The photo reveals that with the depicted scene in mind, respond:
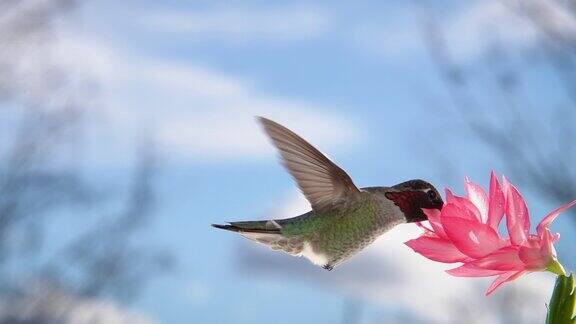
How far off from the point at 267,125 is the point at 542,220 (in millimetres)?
755

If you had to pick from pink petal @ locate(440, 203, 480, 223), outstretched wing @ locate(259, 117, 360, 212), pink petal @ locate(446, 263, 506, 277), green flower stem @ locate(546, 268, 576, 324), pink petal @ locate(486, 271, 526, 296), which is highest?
outstretched wing @ locate(259, 117, 360, 212)

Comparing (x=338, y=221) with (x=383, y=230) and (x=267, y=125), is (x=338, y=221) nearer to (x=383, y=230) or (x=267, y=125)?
(x=383, y=230)

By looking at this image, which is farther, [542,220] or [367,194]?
[367,194]

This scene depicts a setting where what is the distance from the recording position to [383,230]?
1875 millimetres

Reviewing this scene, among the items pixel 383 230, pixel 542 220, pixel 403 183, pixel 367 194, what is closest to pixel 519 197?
pixel 542 220

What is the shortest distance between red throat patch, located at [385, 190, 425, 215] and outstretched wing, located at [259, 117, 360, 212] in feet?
0.91

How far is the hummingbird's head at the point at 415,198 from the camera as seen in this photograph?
155cm

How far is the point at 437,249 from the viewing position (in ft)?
3.66

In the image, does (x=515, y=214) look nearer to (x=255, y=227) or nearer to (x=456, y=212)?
(x=456, y=212)

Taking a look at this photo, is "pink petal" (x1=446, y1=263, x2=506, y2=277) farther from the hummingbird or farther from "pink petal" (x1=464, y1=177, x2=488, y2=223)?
the hummingbird

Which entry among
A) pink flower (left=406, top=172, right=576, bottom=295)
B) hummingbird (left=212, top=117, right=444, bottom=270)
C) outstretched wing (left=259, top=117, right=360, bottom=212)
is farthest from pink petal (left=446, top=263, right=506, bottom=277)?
outstretched wing (left=259, top=117, right=360, bottom=212)

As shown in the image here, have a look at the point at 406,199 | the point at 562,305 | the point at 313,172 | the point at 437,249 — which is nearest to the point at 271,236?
the point at 313,172

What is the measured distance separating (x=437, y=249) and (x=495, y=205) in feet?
0.34

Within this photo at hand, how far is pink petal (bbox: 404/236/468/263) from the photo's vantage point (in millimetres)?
1106
